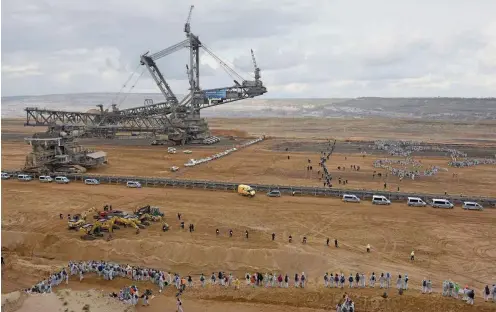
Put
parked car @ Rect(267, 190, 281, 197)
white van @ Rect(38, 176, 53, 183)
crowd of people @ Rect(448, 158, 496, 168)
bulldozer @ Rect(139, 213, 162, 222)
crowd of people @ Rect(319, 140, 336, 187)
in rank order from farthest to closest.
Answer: crowd of people @ Rect(448, 158, 496, 168) < crowd of people @ Rect(319, 140, 336, 187) < white van @ Rect(38, 176, 53, 183) < parked car @ Rect(267, 190, 281, 197) < bulldozer @ Rect(139, 213, 162, 222)

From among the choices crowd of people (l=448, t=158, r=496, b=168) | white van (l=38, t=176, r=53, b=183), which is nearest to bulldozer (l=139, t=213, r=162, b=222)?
white van (l=38, t=176, r=53, b=183)

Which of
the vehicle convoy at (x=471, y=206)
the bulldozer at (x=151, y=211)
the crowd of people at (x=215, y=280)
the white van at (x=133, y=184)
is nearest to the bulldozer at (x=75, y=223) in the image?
the bulldozer at (x=151, y=211)

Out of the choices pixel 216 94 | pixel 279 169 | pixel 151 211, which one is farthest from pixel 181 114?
pixel 151 211

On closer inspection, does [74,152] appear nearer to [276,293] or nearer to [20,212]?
[20,212]

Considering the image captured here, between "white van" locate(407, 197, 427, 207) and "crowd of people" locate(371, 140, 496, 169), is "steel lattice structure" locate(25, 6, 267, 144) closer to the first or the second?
"crowd of people" locate(371, 140, 496, 169)

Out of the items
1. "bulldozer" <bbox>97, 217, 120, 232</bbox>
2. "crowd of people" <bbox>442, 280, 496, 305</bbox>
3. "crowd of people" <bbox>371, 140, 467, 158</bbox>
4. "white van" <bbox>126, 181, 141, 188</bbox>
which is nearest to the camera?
"crowd of people" <bbox>442, 280, 496, 305</bbox>

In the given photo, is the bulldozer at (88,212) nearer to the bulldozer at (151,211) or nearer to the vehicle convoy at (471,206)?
the bulldozer at (151,211)

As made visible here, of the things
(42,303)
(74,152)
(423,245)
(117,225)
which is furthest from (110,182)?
(423,245)
